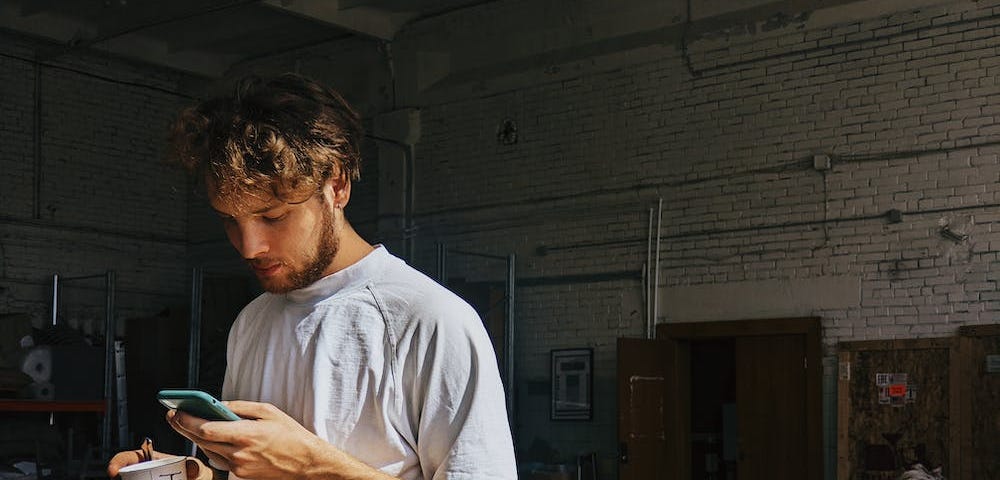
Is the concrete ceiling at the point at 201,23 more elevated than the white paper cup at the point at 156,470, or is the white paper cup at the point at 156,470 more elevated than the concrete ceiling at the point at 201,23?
the concrete ceiling at the point at 201,23

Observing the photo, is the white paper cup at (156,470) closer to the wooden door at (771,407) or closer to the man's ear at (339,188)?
the man's ear at (339,188)

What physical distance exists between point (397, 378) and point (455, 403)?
0.30ft

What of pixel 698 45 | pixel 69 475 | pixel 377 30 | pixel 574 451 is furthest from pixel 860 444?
pixel 69 475

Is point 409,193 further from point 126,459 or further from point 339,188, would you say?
point 339,188

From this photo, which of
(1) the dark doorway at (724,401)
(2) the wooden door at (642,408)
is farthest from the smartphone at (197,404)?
(2) the wooden door at (642,408)

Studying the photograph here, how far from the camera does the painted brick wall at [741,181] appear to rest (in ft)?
35.0

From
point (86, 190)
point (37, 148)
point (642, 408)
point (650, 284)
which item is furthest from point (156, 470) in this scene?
point (86, 190)

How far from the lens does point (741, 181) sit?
39.2 feet

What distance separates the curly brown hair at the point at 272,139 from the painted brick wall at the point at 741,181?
967 cm

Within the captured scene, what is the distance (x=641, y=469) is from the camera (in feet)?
40.1

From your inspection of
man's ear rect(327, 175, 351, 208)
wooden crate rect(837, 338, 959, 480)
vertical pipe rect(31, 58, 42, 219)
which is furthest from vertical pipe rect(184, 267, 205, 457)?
man's ear rect(327, 175, 351, 208)

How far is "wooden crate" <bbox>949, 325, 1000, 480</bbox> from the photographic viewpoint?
10359mm

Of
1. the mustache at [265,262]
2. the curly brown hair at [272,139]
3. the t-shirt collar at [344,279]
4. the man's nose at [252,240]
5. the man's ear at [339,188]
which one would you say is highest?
the curly brown hair at [272,139]

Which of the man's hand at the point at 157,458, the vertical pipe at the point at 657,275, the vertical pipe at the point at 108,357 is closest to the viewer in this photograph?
the man's hand at the point at 157,458
